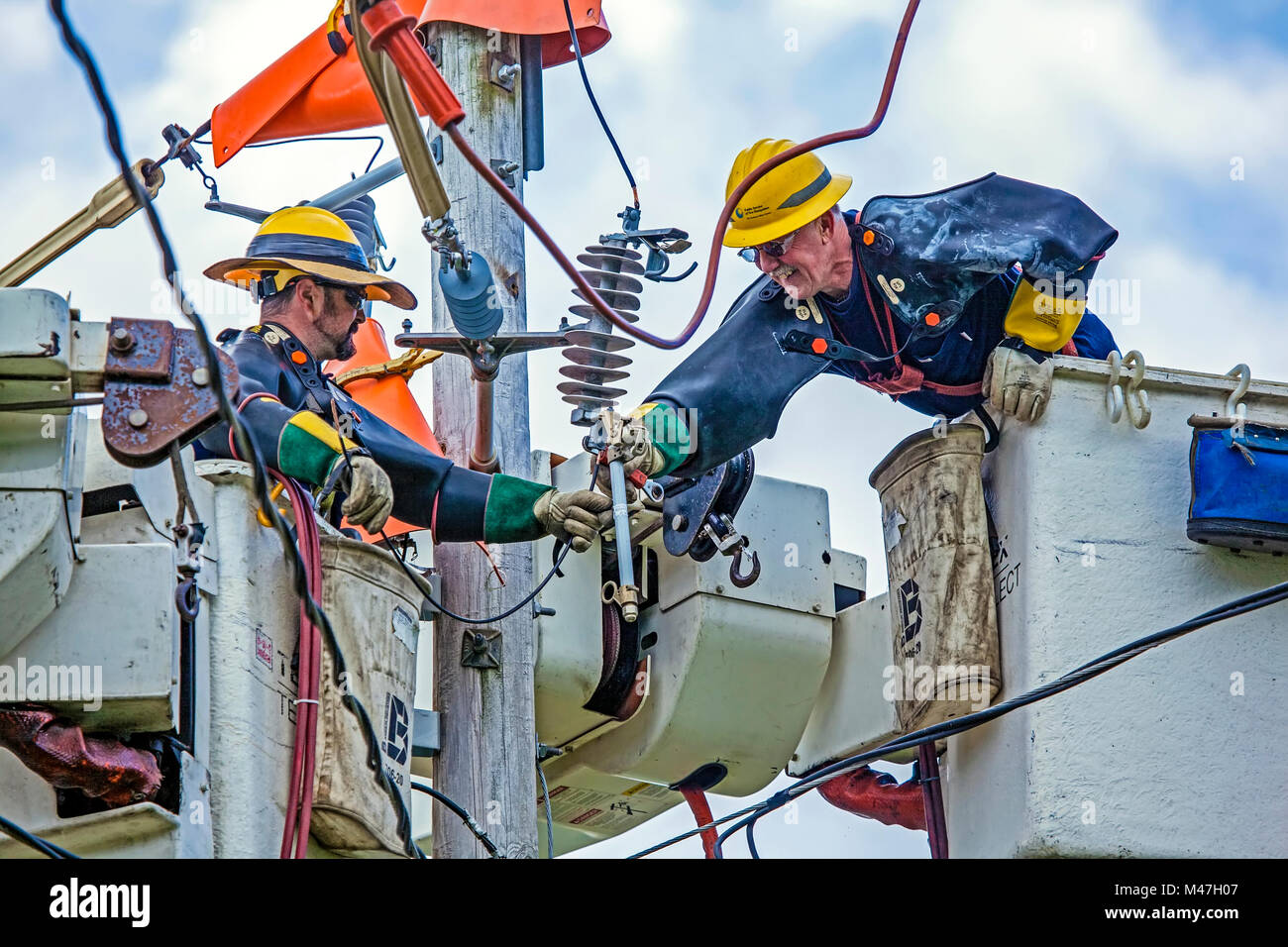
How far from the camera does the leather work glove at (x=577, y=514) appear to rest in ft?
25.5

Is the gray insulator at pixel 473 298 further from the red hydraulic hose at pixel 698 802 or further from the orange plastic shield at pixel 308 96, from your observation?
the red hydraulic hose at pixel 698 802

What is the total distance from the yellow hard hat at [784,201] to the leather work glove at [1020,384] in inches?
35.9

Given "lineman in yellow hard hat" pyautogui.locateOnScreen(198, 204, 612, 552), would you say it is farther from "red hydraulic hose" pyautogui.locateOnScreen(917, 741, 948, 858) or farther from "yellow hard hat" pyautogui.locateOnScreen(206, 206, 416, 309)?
"red hydraulic hose" pyautogui.locateOnScreen(917, 741, 948, 858)

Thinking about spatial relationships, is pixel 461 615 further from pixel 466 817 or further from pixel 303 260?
pixel 303 260

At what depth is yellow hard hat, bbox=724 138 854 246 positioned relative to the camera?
8141 mm

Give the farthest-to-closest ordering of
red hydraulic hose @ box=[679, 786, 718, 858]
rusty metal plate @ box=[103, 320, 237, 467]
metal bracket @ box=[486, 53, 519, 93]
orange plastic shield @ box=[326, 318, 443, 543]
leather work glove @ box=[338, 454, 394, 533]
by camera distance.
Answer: red hydraulic hose @ box=[679, 786, 718, 858]
metal bracket @ box=[486, 53, 519, 93]
orange plastic shield @ box=[326, 318, 443, 543]
leather work glove @ box=[338, 454, 394, 533]
rusty metal plate @ box=[103, 320, 237, 467]

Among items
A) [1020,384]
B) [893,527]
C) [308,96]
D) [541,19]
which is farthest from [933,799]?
[308,96]

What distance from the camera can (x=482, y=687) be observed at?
8.51 m

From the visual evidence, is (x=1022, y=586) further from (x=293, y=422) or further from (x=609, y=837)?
(x=609, y=837)

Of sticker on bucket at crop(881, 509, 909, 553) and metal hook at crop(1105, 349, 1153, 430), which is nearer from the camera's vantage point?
metal hook at crop(1105, 349, 1153, 430)

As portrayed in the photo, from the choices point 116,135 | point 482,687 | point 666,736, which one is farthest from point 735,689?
point 116,135

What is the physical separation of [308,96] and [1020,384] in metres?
3.87

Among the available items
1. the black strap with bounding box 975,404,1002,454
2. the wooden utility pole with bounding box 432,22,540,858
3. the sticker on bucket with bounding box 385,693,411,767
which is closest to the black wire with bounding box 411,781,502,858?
the wooden utility pole with bounding box 432,22,540,858

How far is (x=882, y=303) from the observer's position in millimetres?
8180
